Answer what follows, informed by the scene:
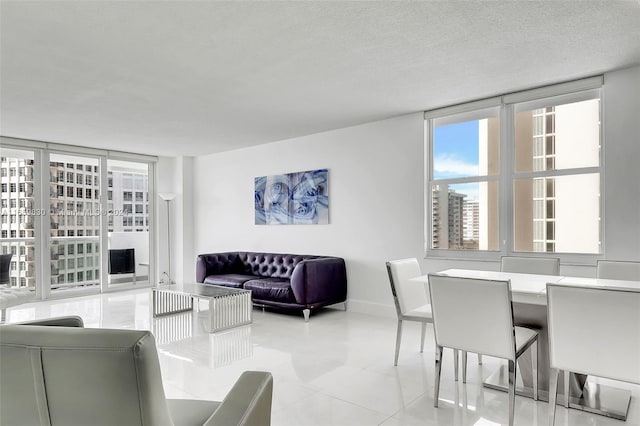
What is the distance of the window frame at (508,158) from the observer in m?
3.90

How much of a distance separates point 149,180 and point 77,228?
1.63 meters

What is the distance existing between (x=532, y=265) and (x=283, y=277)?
3550 millimetres

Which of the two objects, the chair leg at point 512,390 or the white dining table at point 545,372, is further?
the white dining table at point 545,372

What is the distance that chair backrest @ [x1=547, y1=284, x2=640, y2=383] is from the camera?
195 cm

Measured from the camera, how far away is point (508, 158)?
448 cm

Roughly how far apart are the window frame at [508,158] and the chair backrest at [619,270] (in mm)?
782

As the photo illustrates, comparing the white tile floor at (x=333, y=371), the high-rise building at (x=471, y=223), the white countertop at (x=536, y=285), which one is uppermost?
the high-rise building at (x=471, y=223)

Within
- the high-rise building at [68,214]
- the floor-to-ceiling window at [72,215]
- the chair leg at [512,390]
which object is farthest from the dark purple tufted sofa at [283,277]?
the chair leg at [512,390]

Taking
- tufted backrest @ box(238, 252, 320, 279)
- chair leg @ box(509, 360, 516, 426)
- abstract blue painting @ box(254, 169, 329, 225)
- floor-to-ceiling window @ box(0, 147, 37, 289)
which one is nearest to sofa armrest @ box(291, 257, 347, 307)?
tufted backrest @ box(238, 252, 320, 279)

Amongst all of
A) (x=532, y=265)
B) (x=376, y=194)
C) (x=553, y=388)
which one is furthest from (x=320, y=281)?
(x=553, y=388)

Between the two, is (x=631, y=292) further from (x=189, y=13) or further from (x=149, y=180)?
(x=149, y=180)

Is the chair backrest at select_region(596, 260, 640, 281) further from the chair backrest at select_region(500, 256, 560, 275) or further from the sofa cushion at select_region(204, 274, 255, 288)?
the sofa cushion at select_region(204, 274, 255, 288)

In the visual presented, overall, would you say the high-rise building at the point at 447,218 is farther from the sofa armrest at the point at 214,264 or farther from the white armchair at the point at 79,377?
the white armchair at the point at 79,377

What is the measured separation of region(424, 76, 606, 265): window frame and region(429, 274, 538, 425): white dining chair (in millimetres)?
1931
